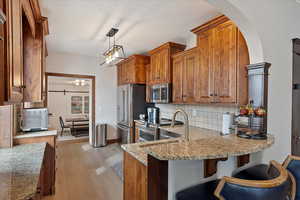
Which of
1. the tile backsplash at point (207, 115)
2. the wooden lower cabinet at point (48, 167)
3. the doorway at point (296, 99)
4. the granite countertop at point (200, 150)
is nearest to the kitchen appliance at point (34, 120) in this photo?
the wooden lower cabinet at point (48, 167)

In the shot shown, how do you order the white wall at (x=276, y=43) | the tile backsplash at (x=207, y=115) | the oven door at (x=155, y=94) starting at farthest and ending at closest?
the oven door at (x=155, y=94), the tile backsplash at (x=207, y=115), the white wall at (x=276, y=43)

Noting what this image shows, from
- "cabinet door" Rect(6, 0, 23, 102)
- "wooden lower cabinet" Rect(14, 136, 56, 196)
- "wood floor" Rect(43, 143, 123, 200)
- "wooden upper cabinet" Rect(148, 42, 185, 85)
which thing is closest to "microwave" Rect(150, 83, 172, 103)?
"wooden upper cabinet" Rect(148, 42, 185, 85)

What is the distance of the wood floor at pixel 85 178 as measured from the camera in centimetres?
246

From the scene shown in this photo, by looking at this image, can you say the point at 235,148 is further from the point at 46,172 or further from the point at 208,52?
the point at 46,172

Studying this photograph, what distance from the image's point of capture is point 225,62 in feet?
7.51

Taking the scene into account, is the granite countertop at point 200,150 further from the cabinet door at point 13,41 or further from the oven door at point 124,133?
the oven door at point 124,133

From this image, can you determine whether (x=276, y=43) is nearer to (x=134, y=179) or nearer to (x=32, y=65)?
(x=134, y=179)

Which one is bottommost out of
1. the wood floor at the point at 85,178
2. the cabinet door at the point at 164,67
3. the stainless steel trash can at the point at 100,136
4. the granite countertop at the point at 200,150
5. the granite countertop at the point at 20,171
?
the wood floor at the point at 85,178

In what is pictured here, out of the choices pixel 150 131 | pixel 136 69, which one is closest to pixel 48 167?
pixel 150 131

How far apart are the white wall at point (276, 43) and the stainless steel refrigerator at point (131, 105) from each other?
9.48 feet

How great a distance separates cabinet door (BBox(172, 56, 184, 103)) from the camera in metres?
3.19

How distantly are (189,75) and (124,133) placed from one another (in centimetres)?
272

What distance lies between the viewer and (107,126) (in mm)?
5242

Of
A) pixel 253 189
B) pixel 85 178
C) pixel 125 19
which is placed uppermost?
pixel 125 19
